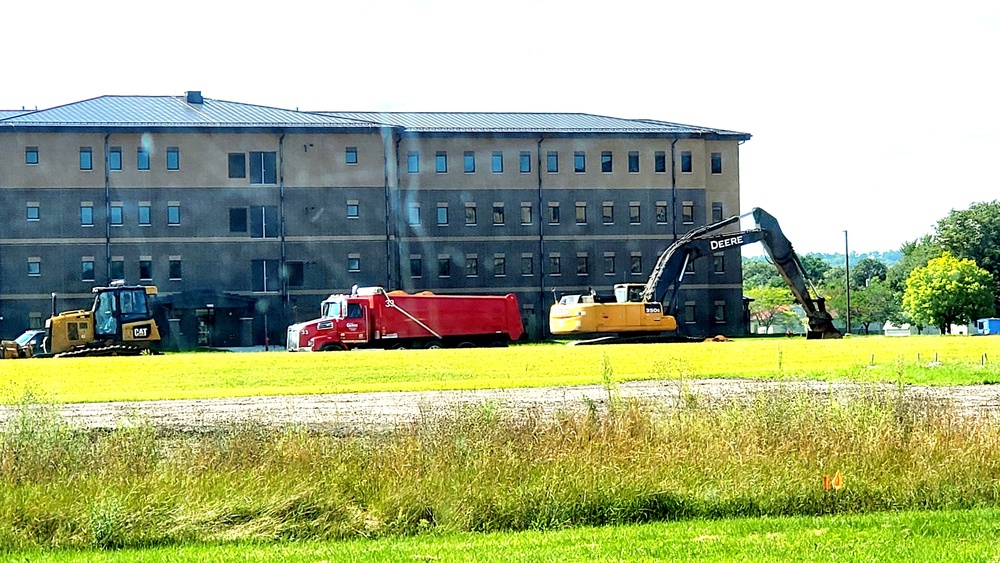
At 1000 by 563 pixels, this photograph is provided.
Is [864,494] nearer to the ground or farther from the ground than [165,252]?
nearer to the ground

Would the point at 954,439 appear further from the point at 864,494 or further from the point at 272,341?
the point at 272,341

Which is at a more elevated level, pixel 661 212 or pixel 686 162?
pixel 686 162

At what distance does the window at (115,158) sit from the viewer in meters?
73.2

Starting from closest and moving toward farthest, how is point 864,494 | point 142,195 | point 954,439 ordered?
1. point 864,494
2. point 954,439
3. point 142,195

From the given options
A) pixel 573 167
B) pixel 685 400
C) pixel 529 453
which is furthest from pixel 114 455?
pixel 573 167

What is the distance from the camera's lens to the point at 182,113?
7631cm

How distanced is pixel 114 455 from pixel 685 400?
23.3 feet

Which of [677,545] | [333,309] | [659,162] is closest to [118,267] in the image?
[333,309]

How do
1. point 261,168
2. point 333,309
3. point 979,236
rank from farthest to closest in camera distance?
point 979,236 < point 261,168 < point 333,309

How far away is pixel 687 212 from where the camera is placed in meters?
82.4

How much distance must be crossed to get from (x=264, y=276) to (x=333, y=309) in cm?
2249

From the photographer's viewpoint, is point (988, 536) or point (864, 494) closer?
point (988, 536)

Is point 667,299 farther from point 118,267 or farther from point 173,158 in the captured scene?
point 118,267

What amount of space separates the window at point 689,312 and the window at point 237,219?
28704 mm
